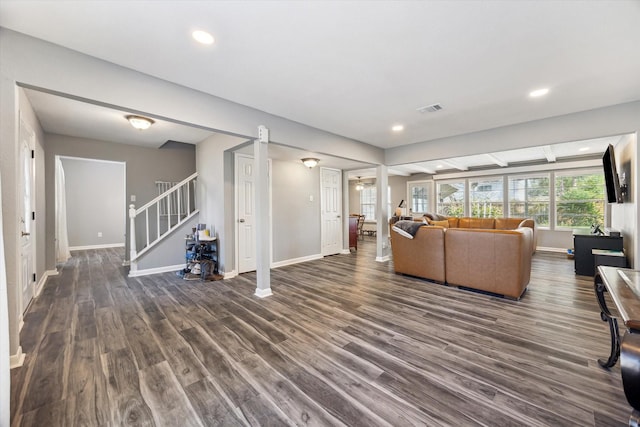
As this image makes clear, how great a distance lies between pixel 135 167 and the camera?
543cm

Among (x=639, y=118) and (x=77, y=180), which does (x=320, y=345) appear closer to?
(x=639, y=118)

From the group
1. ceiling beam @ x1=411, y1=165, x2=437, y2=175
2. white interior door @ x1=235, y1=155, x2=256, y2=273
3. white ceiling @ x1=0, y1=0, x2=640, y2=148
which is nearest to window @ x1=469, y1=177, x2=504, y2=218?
ceiling beam @ x1=411, y1=165, x2=437, y2=175

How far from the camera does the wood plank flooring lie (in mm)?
1501

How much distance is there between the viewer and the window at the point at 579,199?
20.4 feet

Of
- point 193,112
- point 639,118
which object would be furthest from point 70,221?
point 639,118

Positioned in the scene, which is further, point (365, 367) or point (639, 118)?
point (639, 118)

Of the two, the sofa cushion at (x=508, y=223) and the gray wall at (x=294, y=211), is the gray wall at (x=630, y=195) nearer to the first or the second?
the sofa cushion at (x=508, y=223)

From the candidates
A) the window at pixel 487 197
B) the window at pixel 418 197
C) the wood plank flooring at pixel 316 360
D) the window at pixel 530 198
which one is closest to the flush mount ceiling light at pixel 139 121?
the wood plank flooring at pixel 316 360

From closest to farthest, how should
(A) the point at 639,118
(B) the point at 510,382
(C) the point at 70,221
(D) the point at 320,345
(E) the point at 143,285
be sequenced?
1. (B) the point at 510,382
2. (D) the point at 320,345
3. (A) the point at 639,118
4. (E) the point at 143,285
5. (C) the point at 70,221

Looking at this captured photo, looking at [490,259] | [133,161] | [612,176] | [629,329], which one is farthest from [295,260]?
[612,176]

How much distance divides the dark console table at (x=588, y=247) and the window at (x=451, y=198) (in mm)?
3941

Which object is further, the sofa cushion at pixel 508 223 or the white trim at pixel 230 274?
the sofa cushion at pixel 508 223

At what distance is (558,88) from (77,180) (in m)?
10.8

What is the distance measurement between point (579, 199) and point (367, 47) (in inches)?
304
